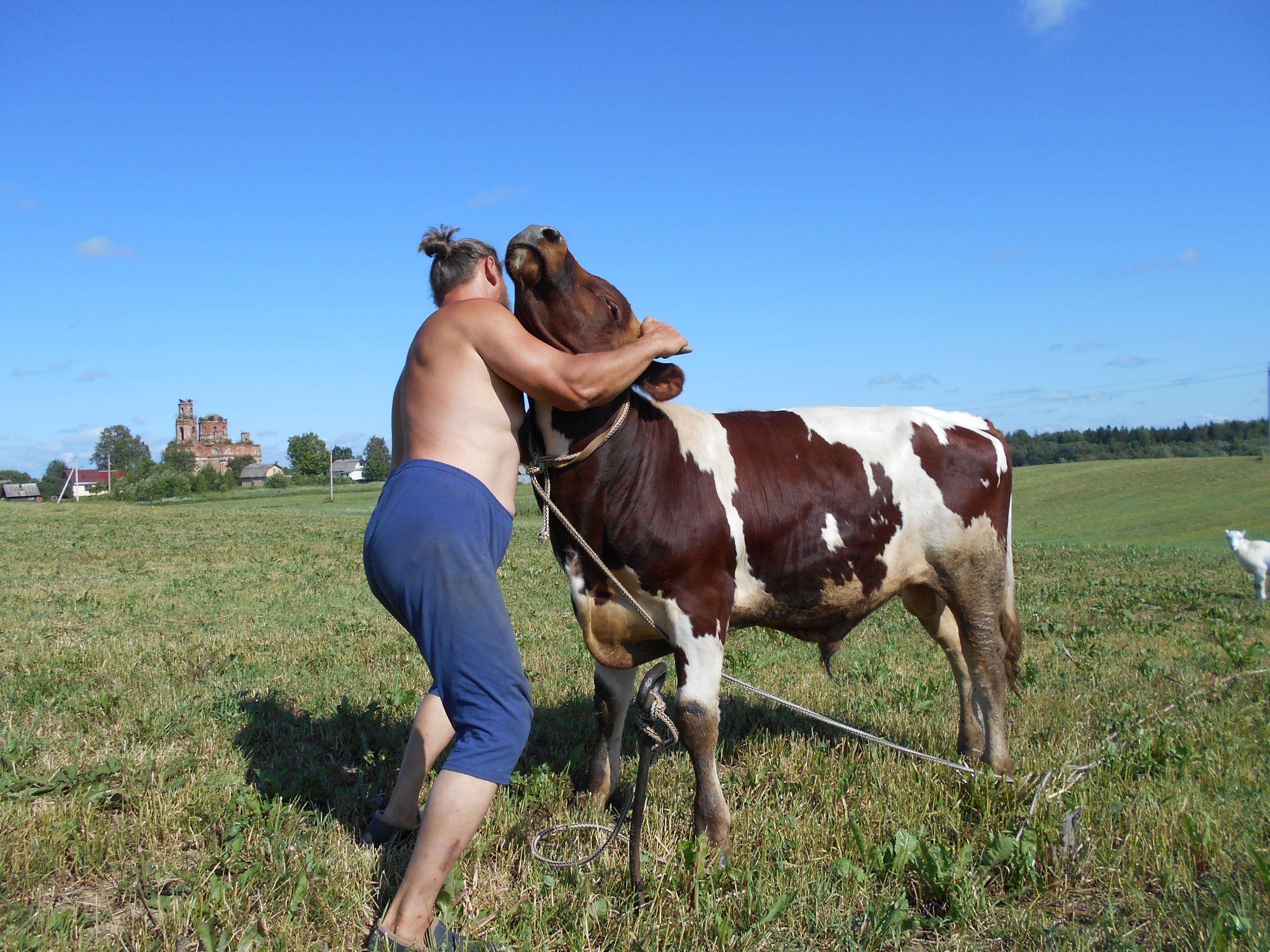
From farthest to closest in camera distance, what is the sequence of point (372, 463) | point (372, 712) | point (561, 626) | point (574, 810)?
point (372, 463) → point (561, 626) → point (372, 712) → point (574, 810)

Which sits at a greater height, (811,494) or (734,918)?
(811,494)

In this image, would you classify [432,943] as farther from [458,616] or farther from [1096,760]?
[1096,760]

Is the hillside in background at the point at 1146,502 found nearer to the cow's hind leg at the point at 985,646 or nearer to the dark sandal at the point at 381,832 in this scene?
the cow's hind leg at the point at 985,646

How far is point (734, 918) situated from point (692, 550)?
4.75ft

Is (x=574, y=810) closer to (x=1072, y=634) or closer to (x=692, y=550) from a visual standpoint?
(x=692, y=550)

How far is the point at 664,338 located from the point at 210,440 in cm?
18664

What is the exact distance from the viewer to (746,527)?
4.04 metres

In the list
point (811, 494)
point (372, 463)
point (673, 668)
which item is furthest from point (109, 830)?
point (372, 463)

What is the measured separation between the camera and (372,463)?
351 feet

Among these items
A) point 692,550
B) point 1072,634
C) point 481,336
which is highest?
point 481,336

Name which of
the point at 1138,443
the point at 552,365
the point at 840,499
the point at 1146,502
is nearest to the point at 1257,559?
the point at 840,499

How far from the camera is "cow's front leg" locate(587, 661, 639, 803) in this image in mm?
4387

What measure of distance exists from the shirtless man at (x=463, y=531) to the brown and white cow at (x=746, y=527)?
1.11 feet

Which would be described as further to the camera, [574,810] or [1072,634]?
[1072,634]
